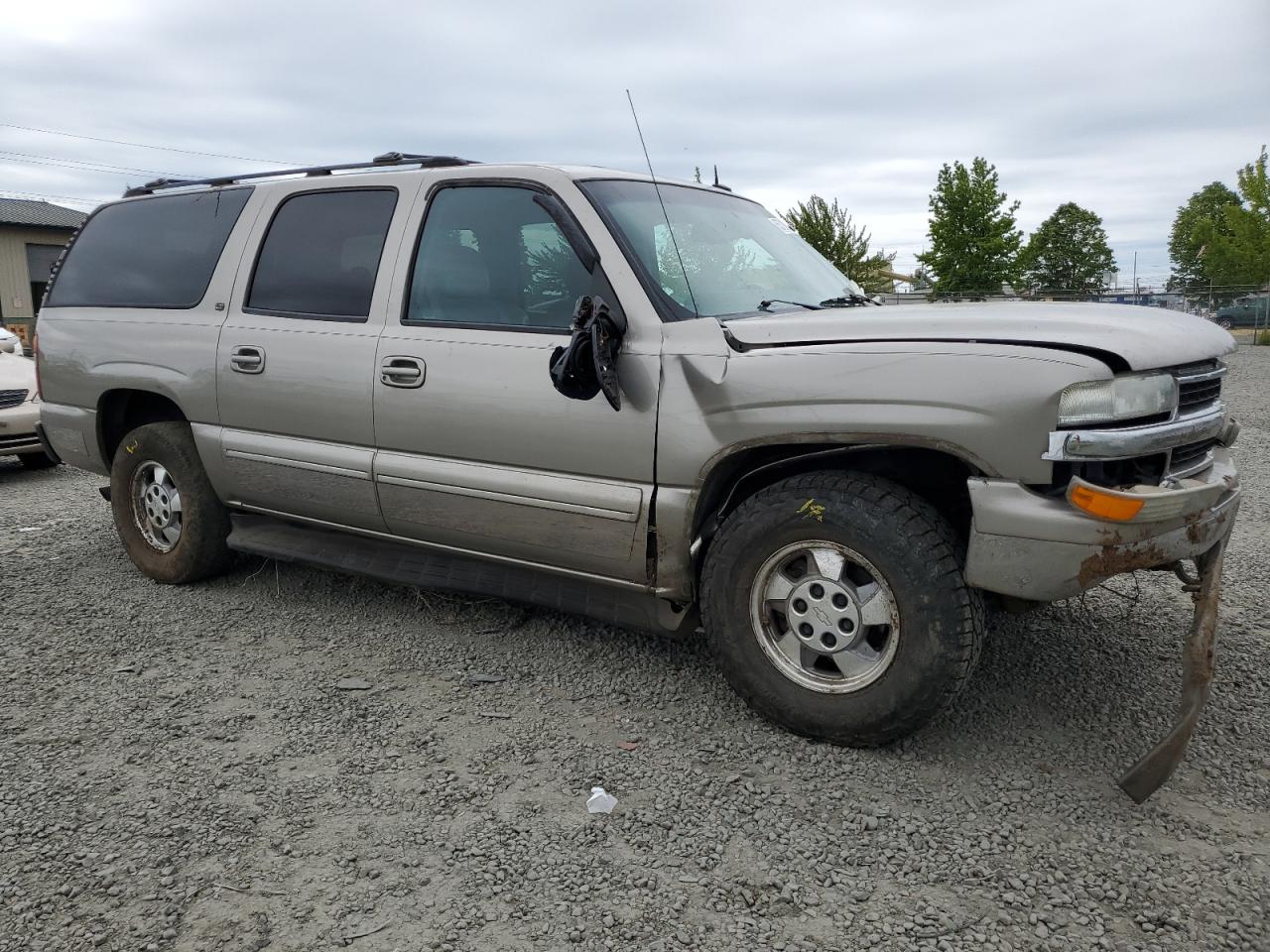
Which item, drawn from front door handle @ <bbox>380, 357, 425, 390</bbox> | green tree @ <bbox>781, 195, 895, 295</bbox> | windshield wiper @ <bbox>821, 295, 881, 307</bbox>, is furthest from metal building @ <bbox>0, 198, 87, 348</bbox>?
windshield wiper @ <bbox>821, 295, 881, 307</bbox>

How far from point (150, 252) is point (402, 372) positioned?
6.59 ft

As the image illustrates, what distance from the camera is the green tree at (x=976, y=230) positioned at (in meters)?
35.2

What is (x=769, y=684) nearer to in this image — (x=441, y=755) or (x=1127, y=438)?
(x=441, y=755)

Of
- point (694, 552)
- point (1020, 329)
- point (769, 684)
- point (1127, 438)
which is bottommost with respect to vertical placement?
point (769, 684)

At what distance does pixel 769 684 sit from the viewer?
322 cm

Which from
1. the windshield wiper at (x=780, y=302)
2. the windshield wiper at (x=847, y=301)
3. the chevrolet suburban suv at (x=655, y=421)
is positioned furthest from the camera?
the windshield wiper at (x=847, y=301)

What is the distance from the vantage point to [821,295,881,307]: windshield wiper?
156 inches

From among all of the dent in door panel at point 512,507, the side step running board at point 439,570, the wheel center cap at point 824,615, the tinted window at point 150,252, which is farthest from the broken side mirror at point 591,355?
the tinted window at point 150,252

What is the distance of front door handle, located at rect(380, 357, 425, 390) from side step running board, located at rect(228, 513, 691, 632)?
0.71 m

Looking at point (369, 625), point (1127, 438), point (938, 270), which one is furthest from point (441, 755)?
→ point (938, 270)

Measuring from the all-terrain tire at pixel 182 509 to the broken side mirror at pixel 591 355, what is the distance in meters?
2.39

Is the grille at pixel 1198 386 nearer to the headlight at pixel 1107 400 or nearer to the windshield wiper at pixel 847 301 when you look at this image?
the headlight at pixel 1107 400

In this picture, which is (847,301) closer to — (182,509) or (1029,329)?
(1029,329)

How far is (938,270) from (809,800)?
119 ft
